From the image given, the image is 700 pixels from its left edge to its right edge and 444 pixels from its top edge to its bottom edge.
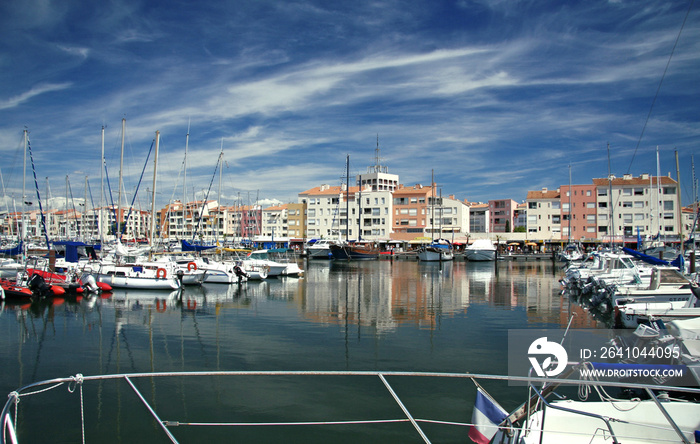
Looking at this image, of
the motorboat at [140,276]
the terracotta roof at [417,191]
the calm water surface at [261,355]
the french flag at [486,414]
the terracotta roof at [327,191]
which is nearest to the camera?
the french flag at [486,414]

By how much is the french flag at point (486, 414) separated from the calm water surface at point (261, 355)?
1.64m

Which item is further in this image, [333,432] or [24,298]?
[24,298]

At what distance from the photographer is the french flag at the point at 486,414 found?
24.3 ft

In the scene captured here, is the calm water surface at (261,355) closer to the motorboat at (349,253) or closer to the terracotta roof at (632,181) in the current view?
the motorboat at (349,253)

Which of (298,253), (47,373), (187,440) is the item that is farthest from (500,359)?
(298,253)

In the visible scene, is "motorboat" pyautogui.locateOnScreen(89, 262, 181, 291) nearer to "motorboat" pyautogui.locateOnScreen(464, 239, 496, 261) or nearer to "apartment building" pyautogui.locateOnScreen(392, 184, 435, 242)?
"motorboat" pyautogui.locateOnScreen(464, 239, 496, 261)

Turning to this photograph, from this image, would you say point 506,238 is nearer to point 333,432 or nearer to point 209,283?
point 209,283

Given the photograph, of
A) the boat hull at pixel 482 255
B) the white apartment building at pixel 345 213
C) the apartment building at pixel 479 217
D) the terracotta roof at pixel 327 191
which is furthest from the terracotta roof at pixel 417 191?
the apartment building at pixel 479 217

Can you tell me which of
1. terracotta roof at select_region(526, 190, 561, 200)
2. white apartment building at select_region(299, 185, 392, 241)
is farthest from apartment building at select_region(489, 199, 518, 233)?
white apartment building at select_region(299, 185, 392, 241)

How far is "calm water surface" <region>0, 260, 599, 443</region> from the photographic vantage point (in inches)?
388

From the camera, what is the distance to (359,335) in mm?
17828

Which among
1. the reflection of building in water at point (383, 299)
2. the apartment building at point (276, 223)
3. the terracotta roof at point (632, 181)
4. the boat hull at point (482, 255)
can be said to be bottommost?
the reflection of building in water at point (383, 299)

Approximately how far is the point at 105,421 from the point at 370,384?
610 cm

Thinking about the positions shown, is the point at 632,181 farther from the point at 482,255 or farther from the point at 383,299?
the point at 383,299
